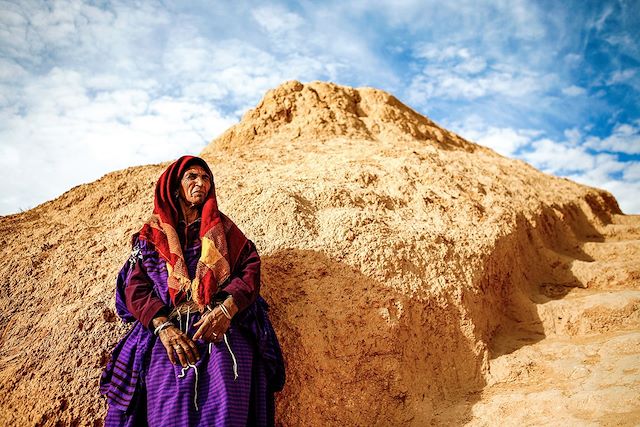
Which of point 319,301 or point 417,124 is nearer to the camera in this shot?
point 319,301

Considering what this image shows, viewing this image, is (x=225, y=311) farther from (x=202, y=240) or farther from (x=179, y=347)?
(x=202, y=240)

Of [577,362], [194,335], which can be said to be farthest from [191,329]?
[577,362]

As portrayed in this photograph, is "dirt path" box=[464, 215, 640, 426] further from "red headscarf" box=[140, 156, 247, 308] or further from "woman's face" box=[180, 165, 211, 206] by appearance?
"woman's face" box=[180, 165, 211, 206]

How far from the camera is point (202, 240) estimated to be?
8.03 ft

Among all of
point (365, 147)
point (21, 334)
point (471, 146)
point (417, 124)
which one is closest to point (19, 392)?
point (21, 334)

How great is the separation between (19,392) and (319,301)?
71.7 inches

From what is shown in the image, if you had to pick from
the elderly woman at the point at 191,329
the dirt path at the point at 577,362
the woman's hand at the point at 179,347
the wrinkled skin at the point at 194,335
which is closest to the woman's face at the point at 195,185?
the elderly woman at the point at 191,329

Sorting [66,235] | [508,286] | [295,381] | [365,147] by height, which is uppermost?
[365,147]

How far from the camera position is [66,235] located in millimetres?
3785

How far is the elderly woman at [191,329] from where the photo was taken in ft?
6.99

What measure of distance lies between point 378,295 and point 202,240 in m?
1.26

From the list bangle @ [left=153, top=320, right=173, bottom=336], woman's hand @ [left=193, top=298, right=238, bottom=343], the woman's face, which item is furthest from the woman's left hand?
the woman's face

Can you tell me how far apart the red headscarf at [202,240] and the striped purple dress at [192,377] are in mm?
94

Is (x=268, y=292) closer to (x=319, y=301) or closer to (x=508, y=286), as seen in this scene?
(x=319, y=301)
